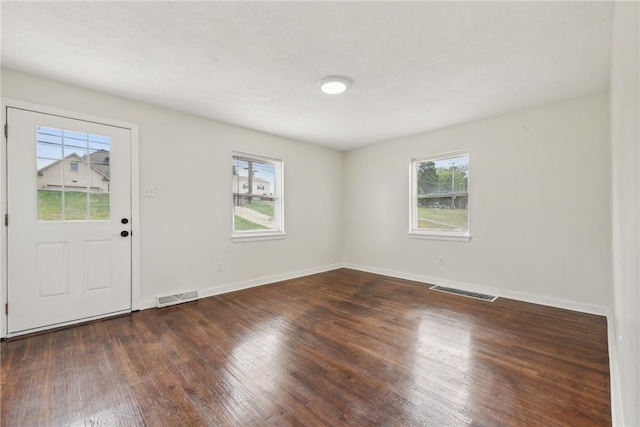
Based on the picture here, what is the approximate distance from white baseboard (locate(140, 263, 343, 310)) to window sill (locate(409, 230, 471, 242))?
1767 millimetres

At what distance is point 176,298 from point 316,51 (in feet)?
10.4

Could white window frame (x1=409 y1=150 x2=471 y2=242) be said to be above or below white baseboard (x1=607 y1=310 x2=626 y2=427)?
above

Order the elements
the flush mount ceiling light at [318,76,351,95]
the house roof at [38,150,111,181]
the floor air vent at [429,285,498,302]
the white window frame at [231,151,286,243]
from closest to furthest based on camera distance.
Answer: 1. the flush mount ceiling light at [318,76,351,95]
2. the house roof at [38,150,111,181]
3. the floor air vent at [429,285,498,302]
4. the white window frame at [231,151,286,243]

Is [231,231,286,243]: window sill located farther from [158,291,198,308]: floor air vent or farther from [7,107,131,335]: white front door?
[7,107,131,335]: white front door

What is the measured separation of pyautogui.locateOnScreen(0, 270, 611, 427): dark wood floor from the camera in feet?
5.19

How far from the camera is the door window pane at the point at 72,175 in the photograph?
271 cm

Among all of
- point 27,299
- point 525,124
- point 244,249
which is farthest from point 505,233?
point 27,299

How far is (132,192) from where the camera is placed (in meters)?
3.21

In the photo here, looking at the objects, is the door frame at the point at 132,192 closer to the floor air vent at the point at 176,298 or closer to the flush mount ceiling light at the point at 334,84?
the floor air vent at the point at 176,298

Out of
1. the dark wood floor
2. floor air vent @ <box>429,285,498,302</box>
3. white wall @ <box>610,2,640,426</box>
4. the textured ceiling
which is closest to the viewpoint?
white wall @ <box>610,2,640,426</box>

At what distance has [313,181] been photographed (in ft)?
17.3

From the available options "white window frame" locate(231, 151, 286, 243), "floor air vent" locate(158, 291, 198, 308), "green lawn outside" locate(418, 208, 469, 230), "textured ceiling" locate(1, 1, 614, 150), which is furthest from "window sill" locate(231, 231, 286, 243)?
"green lawn outside" locate(418, 208, 469, 230)

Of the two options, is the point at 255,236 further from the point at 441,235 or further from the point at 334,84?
the point at 441,235

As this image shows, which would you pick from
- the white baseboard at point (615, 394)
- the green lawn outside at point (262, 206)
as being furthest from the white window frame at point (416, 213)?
the green lawn outside at point (262, 206)
